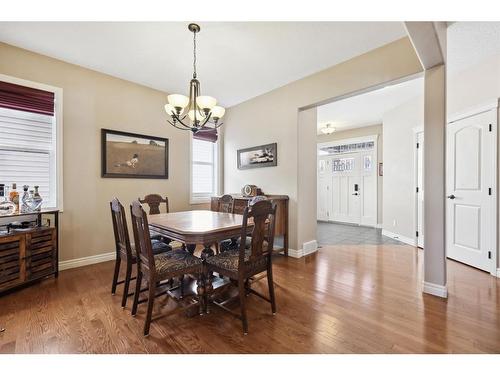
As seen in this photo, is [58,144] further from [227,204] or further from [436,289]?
[436,289]

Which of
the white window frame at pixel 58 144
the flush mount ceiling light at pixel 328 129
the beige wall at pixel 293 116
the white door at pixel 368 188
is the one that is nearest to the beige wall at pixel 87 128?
the white window frame at pixel 58 144

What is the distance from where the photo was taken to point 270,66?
3168 mm

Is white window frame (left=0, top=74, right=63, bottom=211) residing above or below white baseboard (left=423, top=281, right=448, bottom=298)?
above

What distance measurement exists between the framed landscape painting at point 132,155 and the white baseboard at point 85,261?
1.19m

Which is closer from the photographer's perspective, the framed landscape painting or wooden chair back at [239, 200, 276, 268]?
wooden chair back at [239, 200, 276, 268]

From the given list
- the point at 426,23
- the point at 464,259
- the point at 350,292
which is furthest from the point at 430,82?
the point at 464,259

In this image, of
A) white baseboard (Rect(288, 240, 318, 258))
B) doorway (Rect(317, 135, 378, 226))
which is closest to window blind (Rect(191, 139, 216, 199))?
white baseboard (Rect(288, 240, 318, 258))

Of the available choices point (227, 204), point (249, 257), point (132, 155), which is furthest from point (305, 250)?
point (132, 155)

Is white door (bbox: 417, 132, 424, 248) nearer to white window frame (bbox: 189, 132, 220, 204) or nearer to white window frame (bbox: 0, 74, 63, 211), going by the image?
white window frame (bbox: 189, 132, 220, 204)

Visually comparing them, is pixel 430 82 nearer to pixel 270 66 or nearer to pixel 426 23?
pixel 426 23

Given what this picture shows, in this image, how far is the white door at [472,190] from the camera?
9.42ft

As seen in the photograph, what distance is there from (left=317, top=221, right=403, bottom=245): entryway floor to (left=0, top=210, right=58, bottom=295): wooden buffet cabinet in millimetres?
4107

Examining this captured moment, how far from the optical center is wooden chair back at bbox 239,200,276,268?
69.3 inches
